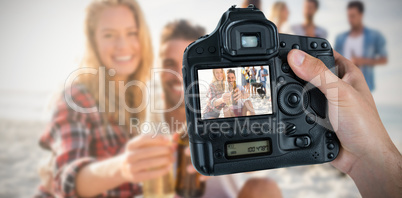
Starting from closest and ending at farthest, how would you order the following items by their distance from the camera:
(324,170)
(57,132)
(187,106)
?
1. (187,106)
2. (57,132)
3. (324,170)

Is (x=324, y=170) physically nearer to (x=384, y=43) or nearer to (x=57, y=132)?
(x=384, y=43)

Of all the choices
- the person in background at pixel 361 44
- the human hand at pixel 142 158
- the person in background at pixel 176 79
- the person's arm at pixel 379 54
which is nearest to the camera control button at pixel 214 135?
the human hand at pixel 142 158

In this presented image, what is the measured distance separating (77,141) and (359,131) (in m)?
0.93

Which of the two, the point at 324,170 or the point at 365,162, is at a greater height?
Answer: the point at 365,162

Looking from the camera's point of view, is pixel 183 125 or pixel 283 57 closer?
pixel 283 57

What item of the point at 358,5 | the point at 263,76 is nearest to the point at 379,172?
the point at 263,76

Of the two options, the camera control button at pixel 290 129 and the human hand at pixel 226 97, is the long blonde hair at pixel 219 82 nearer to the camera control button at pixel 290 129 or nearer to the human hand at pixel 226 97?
the human hand at pixel 226 97

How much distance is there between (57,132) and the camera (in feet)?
3.83

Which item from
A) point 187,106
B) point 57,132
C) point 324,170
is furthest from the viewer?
point 324,170

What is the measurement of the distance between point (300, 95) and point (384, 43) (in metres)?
1.22

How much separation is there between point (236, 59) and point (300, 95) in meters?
0.16

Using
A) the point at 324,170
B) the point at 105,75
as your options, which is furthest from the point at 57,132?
the point at 324,170

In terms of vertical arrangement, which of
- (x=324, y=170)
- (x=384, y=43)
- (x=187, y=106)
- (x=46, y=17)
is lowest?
(x=324, y=170)

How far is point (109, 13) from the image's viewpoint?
1.20 m
